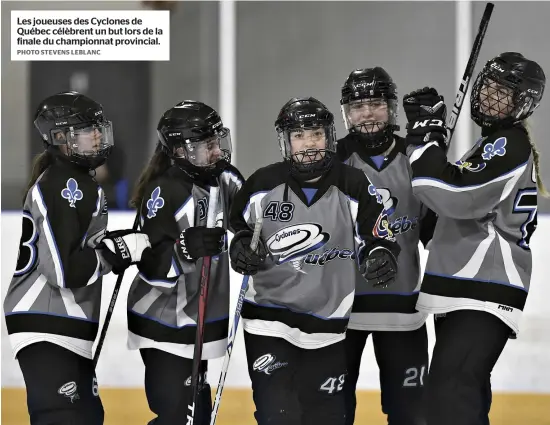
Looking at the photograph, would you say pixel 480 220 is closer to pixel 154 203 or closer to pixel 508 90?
pixel 508 90

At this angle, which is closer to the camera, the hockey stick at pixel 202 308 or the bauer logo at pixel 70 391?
the bauer logo at pixel 70 391

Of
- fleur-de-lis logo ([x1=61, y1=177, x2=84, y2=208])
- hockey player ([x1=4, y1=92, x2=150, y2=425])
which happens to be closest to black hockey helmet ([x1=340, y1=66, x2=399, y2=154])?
hockey player ([x1=4, y1=92, x2=150, y2=425])

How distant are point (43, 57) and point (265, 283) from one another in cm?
156

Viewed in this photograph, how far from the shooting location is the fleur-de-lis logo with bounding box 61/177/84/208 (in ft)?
8.16

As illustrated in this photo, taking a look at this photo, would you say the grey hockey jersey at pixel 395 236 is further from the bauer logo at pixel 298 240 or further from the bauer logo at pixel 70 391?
the bauer logo at pixel 70 391

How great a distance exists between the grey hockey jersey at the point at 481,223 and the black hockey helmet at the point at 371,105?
0.85 feet

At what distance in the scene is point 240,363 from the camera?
3.87m

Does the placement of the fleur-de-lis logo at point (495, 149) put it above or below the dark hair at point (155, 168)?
above

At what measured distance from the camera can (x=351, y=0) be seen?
394 centimetres

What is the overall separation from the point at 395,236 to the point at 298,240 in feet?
1.15

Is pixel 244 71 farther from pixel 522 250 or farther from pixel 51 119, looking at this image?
pixel 522 250

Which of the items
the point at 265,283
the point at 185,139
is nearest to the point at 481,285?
the point at 265,283

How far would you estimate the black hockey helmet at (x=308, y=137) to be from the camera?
8.29ft

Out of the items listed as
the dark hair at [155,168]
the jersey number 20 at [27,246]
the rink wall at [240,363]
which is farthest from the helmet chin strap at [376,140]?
the rink wall at [240,363]
